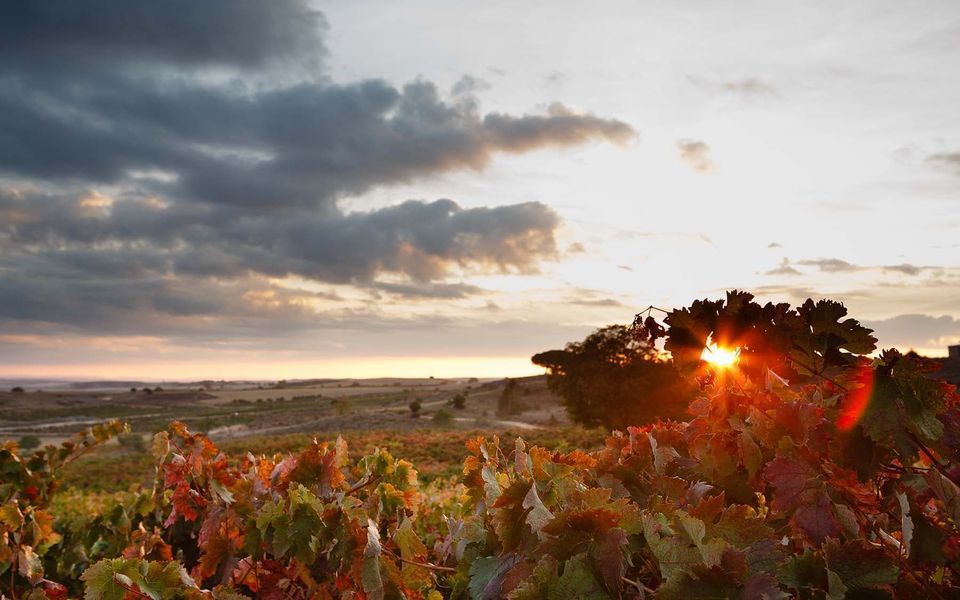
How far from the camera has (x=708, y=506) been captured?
1.53 m

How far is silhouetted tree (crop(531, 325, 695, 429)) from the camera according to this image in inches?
1232

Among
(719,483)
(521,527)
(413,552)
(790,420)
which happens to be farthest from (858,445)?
(413,552)

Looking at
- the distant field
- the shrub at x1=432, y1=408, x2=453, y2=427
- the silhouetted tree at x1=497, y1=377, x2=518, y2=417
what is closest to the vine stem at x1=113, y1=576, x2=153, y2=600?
the distant field


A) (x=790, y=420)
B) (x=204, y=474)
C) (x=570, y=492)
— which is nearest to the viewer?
(x=570, y=492)

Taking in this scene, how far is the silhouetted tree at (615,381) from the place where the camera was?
31281 mm

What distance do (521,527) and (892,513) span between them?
3.24ft

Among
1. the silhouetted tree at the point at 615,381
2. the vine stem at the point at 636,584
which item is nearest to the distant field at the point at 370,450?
the silhouetted tree at the point at 615,381

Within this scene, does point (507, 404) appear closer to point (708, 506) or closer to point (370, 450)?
point (370, 450)

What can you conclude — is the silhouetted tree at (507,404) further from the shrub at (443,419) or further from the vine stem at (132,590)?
the vine stem at (132,590)

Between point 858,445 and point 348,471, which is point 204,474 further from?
point 858,445

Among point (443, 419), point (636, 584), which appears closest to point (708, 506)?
point (636, 584)

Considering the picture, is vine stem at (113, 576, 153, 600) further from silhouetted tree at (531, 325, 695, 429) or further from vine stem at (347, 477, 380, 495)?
silhouetted tree at (531, 325, 695, 429)

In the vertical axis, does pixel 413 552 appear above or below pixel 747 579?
below

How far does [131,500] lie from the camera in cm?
546
